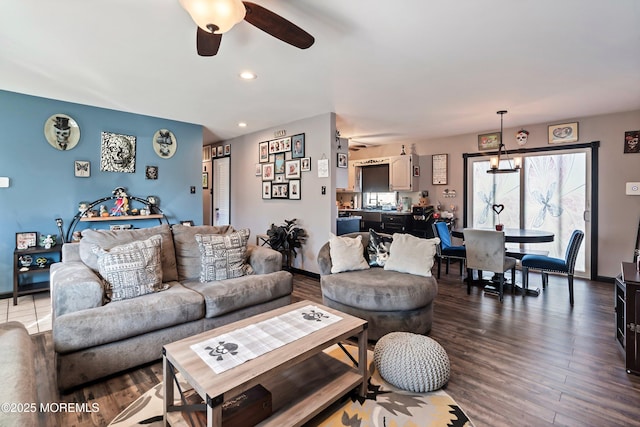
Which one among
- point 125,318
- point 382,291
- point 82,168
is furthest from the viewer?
point 82,168

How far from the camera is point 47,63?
2908 millimetres

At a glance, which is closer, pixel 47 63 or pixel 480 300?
pixel 47 63

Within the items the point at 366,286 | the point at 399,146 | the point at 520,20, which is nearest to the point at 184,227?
the point at 366,286

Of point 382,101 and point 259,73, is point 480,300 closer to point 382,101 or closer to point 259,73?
point 382,101

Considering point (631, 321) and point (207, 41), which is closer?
point (207, 41)

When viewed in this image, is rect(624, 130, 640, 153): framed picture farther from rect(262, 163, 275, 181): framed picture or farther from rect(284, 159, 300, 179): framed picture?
rect(262, 163, 275, 181): framed picture

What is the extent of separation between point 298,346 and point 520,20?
260 centimetres

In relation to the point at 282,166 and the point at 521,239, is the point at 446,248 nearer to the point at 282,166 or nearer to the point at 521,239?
the point at 521,239

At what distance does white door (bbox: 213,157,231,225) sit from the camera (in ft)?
22.0

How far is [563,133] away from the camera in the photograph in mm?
4852

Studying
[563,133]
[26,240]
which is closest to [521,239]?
[563,133]

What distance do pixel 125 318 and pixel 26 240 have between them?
2961mm

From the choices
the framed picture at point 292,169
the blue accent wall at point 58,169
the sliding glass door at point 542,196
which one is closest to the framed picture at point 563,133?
the sliding glass door at point 542,196

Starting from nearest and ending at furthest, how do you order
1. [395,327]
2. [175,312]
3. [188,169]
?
[175,312], [395,327], [188,169]
